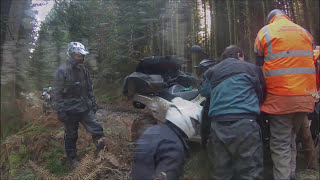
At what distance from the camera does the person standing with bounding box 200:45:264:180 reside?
2623 millimetres

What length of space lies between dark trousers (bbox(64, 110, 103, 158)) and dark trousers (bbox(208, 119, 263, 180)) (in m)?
2.05

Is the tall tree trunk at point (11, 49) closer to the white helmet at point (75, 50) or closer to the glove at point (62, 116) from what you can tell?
the white helmet at point (75, 50)

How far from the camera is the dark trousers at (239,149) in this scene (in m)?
2.62

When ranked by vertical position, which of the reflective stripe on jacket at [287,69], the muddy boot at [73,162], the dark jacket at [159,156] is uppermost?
the reflective stripe on jacket at [287,69]

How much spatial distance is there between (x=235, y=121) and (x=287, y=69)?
86 centimetres

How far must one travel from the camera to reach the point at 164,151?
1.97m

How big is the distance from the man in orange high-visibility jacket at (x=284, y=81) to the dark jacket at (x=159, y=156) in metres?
1.53

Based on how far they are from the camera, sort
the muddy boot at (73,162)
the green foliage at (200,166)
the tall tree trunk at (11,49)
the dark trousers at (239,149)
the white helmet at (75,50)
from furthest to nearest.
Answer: the muddy boot at (73,162) < the green foliage at (200,166) < the dark trousers at (239,149) < the white helmet at (75,50) < the tall tree trunk at (11,49)

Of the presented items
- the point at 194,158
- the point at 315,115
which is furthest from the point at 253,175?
the point at 315,115

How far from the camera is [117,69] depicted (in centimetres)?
215

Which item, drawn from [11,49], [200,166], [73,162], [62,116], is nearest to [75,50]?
[11,49]

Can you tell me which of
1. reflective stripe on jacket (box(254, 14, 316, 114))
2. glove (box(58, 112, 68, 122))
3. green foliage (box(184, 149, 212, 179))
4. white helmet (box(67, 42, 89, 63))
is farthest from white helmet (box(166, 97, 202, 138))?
glove (box(58, 112, 68, 122))

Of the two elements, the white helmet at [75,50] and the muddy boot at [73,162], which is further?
the muddy boot at [73,162]

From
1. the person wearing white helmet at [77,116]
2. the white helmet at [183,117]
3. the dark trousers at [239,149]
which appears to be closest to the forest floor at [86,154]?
the person wearing white helmet at [77,116]
